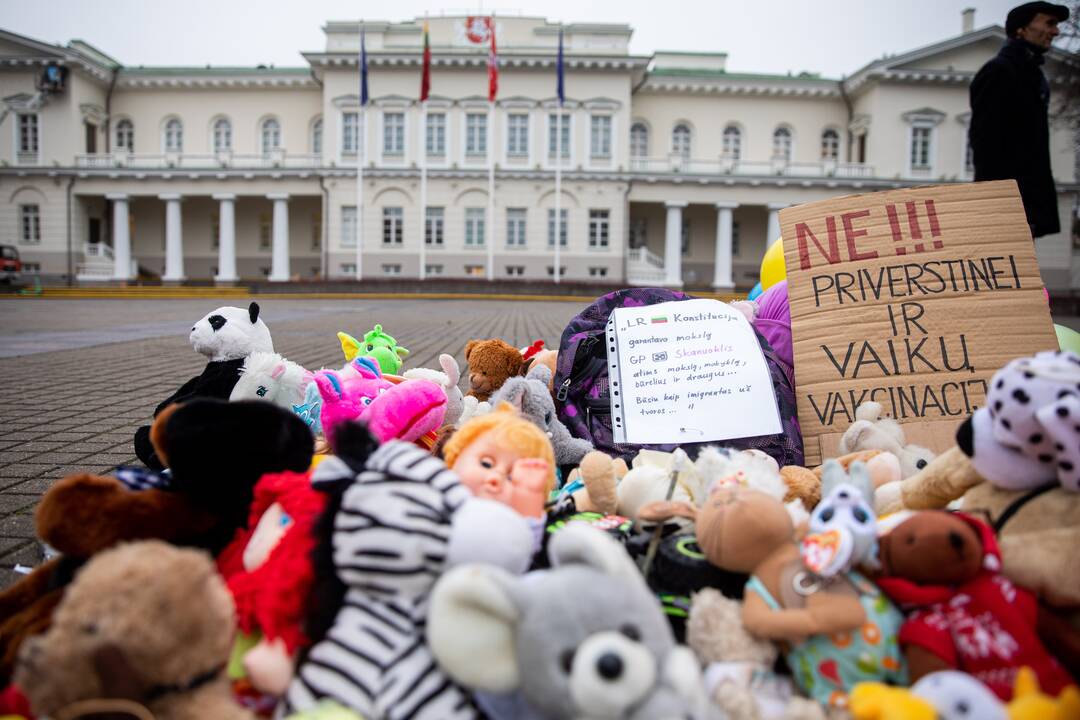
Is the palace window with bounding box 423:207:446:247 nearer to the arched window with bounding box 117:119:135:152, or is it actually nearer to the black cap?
the arched window with bounding box 117:119:135:152

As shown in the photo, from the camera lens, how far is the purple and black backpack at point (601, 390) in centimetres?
257

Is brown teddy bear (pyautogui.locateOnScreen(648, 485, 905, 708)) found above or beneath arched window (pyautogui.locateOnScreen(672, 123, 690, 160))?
beneath

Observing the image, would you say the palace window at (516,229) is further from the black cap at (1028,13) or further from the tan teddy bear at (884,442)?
the tan teddy bear at (884,442)

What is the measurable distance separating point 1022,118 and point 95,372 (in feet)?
23.9

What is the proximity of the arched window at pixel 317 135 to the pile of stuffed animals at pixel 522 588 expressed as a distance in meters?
38.7

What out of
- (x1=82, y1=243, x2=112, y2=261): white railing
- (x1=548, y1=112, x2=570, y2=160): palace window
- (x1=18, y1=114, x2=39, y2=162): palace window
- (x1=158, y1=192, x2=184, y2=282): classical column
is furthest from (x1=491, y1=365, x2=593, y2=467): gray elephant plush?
(x1=18, y1=114, x2=39, y2=162): palace window

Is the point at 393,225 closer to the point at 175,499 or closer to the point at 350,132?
the point at 350,132

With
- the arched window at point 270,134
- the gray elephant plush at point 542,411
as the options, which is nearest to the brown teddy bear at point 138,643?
the gray elephant plush at point 542,411

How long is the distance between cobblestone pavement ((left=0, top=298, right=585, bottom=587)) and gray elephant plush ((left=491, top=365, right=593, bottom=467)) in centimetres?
155

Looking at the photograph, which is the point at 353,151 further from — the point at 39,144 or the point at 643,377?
the point at 643,377

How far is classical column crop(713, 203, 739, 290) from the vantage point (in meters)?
34.2

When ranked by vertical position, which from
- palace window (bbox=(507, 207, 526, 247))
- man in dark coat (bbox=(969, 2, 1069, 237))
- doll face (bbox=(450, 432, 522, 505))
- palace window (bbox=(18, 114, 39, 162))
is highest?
palace window (bbox=(18, 114, 39, 162))

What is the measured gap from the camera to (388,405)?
2572 mm

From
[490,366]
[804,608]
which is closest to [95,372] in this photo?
[490,366]
